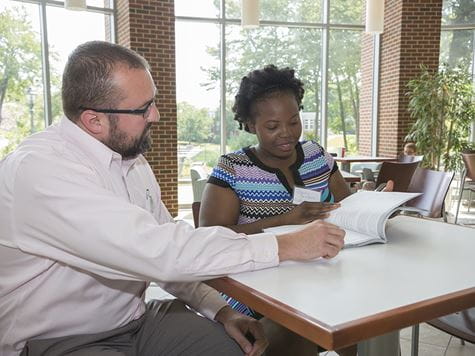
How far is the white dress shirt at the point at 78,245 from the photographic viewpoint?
1.04 m

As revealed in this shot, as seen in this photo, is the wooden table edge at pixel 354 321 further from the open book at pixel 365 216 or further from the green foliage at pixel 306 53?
the green foliage at pixel 306 53

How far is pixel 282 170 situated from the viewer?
1.95 metres

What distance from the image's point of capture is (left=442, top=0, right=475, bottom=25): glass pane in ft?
25.3

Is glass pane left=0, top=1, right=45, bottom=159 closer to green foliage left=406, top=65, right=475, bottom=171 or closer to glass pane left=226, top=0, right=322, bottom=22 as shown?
glass pane left=226, top=0, right=322, bottom=22

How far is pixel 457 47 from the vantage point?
7883mm

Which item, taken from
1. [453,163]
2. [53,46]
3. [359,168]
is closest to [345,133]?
[359,168]

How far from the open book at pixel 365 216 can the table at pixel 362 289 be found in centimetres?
4

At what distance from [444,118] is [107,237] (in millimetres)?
6688

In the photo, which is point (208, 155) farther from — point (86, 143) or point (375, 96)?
point (86, 143)

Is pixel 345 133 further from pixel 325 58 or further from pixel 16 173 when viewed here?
pixel 16 173

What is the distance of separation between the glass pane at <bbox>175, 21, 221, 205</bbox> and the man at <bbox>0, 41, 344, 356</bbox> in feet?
19.5

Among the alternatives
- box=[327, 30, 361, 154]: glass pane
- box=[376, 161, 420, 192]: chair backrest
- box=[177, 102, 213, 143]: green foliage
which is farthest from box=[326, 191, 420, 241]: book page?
box=[327, 30, 361, 154]: glass pane

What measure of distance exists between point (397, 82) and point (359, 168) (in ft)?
5.20

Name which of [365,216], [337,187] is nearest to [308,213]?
[365,216]
